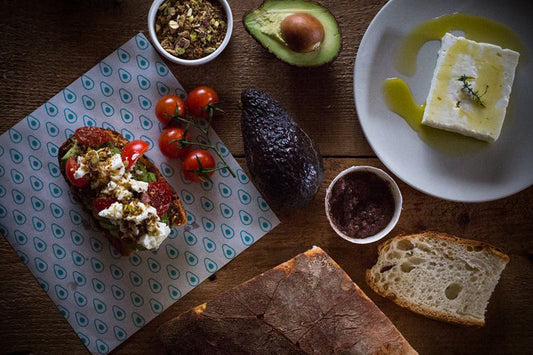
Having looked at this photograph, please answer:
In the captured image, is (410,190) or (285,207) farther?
(410,190)

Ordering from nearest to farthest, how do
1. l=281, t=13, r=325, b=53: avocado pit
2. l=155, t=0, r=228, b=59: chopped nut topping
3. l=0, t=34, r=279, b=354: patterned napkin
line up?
1. l=281, t=13, r=325, b=53: avocado pit
2. l=155, t=0, r=228, b=59: chopped nut topping
3. l=0, t=34, r=279, b=354: patterned napkin

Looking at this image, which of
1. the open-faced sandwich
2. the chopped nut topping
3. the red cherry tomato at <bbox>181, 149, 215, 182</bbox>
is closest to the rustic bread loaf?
the open-faced sandwich

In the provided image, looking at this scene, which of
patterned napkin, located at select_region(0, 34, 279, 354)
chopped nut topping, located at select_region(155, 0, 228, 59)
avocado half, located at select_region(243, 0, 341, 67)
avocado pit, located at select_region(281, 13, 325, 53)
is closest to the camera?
avocado pit, located at select_region(281, 13, 325, 53)

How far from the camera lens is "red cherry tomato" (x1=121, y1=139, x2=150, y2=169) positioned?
220cm

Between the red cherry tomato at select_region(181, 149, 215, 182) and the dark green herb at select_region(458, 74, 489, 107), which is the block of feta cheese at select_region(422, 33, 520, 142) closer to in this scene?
the dark green herb at select_region(458, 74, 489, 107)

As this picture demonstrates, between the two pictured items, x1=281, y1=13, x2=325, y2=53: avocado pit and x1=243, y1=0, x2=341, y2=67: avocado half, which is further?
x1=243, y1=0, x2=341, y2=67: avocado half

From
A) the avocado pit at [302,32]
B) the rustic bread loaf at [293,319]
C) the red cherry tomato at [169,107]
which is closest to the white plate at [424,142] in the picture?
the avocado pit at [302,32]

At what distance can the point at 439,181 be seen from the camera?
7.49 ft

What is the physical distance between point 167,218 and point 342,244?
2.93 ft

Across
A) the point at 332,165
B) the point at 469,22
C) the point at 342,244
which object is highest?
the point at 469,22

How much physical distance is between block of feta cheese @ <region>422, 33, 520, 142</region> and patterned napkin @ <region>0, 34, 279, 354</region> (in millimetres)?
988

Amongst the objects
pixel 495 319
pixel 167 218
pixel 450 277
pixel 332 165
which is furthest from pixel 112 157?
pixel 495 319

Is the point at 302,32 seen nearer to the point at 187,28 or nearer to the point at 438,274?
the point at 187,28

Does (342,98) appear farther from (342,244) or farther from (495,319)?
(495,319)
